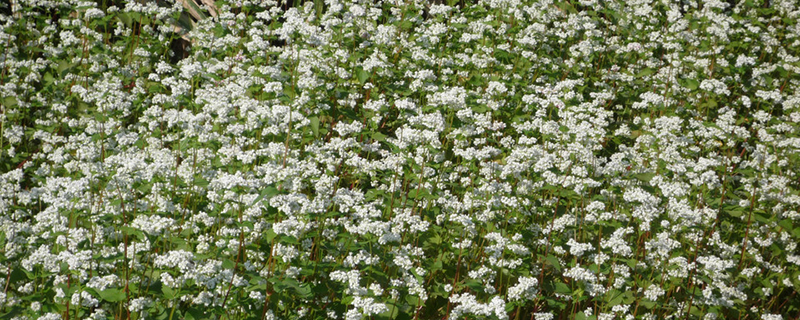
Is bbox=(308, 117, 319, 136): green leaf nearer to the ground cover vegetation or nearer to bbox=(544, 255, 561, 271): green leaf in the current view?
the ground cover vegetation

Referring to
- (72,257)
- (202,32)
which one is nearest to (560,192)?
(72,257)

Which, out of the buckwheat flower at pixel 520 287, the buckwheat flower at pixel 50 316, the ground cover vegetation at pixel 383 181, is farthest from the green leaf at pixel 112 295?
the buckwheat flower at pixel 520 287

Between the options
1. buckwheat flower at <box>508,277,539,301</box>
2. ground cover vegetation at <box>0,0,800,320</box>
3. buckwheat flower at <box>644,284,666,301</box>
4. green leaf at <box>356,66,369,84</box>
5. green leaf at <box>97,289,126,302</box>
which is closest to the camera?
green leaf at <box>97,289,126,302</box>

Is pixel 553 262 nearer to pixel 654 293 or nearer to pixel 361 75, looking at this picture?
pixel 654 293

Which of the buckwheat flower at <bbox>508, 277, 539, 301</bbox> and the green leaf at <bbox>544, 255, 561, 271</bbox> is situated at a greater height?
the buckwheat flower at <bbox>508, 277, 539, 301</bbox>

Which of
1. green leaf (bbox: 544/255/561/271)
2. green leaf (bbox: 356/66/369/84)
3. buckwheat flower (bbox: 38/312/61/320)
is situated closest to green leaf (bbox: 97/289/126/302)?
buckwheat flower (bbox: 38/312/61/320)

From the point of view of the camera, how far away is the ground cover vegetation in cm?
385

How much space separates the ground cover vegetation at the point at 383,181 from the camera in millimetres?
3854

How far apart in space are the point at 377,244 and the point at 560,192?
4.84 ft

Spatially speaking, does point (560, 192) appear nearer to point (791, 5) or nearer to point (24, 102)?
point (24, 102)

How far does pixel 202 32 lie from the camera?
753 centimetres

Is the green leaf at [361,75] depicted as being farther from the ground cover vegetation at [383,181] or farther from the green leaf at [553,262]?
the green leaf at [553,262]

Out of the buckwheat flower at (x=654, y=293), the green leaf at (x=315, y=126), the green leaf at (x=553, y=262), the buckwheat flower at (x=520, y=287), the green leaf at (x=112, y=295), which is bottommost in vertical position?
the buckwheat flower at (x=654, y=293)

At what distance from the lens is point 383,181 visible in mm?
5070
